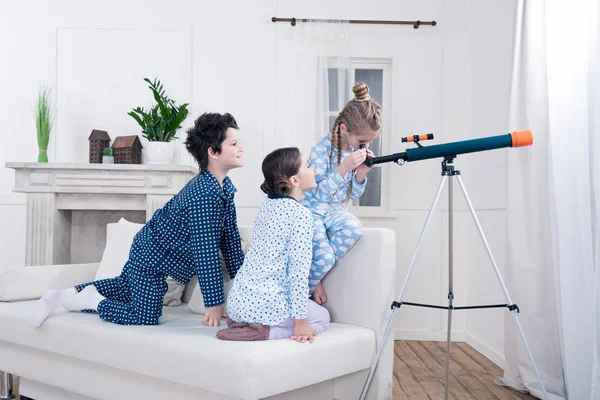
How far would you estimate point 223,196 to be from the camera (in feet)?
7.27

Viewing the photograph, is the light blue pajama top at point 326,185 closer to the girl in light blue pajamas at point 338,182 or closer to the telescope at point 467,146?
the girl in light blue pajamas at point 338,182

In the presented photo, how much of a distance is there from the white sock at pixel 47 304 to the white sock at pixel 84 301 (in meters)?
0.02

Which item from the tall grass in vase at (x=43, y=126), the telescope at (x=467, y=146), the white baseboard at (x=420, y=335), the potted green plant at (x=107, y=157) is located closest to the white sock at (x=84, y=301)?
the telescope at (x=467, y=146)

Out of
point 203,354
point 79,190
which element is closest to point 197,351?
point 203,354

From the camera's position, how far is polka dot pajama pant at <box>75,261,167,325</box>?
83.7 inches

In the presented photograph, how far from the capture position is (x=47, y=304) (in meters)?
2.23

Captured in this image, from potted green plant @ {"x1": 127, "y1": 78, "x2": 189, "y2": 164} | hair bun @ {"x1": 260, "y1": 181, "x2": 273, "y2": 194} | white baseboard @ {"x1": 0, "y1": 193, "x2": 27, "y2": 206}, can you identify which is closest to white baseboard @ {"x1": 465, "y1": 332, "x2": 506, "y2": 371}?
hair bun @ {"x1": 260, "y1": 181, "x2": 273, "y2": 194}

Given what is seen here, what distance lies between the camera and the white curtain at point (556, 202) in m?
2.26

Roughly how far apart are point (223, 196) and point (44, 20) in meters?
2.96

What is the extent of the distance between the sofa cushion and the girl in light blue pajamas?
0.27m

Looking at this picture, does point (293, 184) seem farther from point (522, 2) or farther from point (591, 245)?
point (522, 2)

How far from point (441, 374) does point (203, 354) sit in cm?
175

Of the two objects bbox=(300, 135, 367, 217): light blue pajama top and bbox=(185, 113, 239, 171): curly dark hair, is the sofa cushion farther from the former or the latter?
bbox=(185, 113, 239, 171): curly dark hair

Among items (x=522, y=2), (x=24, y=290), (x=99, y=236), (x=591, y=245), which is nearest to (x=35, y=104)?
(x=99, y=236)
